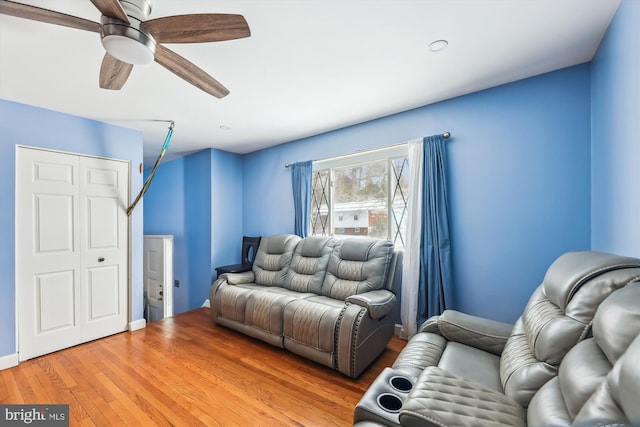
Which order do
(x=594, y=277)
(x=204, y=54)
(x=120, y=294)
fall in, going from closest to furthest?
(x=594, y=277)
(x=204, y=54)
(x=120, y=294)

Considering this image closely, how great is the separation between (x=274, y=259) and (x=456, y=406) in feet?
8.91

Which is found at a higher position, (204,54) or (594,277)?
(204,54)

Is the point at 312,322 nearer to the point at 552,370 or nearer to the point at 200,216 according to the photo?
the point at 552,370

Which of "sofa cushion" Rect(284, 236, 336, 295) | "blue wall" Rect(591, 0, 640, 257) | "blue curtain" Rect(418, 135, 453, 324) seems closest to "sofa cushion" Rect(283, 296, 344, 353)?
"sofa cushion" Rect(284, 236, 336, 295)

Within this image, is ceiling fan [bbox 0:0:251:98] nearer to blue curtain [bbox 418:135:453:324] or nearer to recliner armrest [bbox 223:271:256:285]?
blue curtain [bbox 418:135:453:324]

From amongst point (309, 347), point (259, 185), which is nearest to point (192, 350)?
point (309, 347)

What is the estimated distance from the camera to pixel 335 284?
9.21 feet

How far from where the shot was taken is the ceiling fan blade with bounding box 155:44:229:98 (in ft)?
4.73

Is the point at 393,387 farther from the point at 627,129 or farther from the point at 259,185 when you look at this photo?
the point at 259,185

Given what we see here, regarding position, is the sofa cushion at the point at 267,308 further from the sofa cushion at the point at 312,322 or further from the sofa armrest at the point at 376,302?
the sofa armrest at the point at 376,302

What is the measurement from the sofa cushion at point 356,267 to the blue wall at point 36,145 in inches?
95.8

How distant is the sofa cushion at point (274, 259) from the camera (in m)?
3.30

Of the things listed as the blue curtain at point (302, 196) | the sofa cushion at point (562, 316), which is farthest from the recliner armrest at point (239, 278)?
the sofa cushion at point (562, 316)

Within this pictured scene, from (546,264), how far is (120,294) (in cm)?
432
